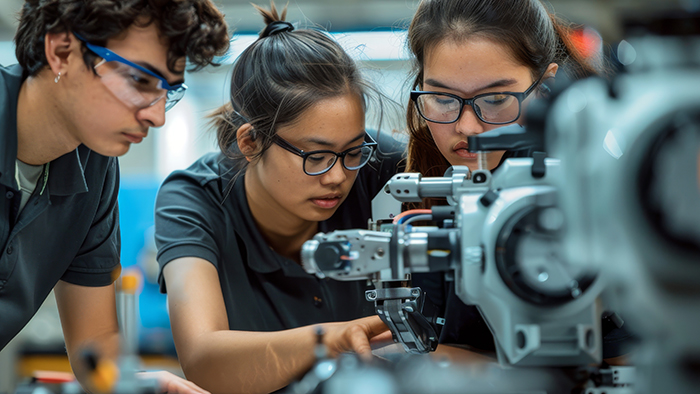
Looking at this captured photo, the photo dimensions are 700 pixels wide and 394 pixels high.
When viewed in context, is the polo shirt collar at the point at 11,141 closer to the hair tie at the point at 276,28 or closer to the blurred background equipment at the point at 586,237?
the hair tie at the point at 276,28

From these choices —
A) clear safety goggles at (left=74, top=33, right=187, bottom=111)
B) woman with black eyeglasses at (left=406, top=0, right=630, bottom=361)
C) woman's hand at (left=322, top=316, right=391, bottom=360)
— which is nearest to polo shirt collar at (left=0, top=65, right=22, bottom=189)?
clear safety goggles at (left=74, top=33, right=187, bottom=111)

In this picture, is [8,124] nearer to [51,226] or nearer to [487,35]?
[51,226]

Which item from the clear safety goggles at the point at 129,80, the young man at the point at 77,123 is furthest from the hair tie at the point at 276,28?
the clear safety goggles at the point at 129,80

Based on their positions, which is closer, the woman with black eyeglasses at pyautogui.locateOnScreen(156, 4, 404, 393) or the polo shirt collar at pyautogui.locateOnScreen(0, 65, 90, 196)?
the polo shirt collar at pyautogui.locateOnScreen(0, 65, 90, 196)

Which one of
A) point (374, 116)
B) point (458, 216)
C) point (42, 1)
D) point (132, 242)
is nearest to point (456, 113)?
point (374, 116)

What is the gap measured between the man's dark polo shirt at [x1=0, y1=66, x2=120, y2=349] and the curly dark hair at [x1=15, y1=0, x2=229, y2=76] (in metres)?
0.11

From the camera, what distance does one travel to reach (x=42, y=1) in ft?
3.70

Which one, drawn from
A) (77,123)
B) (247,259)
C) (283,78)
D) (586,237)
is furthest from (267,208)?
(586,237)

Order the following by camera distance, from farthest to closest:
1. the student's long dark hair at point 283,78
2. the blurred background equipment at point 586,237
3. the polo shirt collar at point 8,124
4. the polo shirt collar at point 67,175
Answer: the student's long dark hair at point 283,78
the polo shirt collar at point 67,175
the polo shirt collar at point 8,124
the blurred background equipment at point 586,237

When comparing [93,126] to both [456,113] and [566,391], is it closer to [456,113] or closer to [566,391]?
[456,113]

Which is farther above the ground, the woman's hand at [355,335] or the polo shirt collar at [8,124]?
the polo shirt collar at [8,124]

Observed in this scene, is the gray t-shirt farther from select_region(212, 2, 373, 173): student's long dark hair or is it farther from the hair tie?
the hair tie

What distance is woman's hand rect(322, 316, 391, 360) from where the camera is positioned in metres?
1.12

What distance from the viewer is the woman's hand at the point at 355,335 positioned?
1.12 meters
